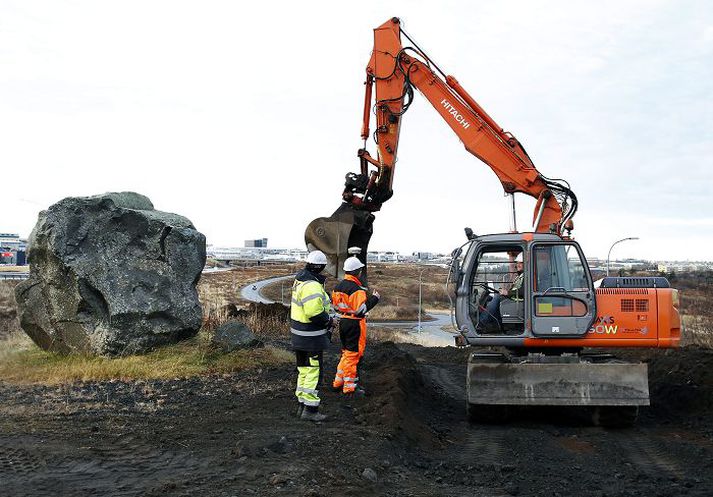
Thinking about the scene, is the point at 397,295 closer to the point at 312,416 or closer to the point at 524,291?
the point at 524,291

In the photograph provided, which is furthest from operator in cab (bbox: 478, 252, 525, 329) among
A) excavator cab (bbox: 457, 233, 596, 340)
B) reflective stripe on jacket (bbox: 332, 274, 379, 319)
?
reflective stripe on jacket (bbox: 332, 274, 379, 319)

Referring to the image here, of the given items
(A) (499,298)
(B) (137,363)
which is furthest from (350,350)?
(B) (137,363)

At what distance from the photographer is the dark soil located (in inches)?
214

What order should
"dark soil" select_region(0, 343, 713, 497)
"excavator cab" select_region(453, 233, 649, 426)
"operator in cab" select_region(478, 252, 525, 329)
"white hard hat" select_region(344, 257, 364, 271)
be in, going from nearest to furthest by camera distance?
1. "dark soil" select_region(0, 343, 713, 497)
2. "excavator cab" select_region(453, 233, 649, 426)
3. "operator in cab" select_region(478, 252, 525, 329)
4. "white hard hat" select_region(344, 257, 364, 271)

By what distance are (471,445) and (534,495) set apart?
1.96 meters

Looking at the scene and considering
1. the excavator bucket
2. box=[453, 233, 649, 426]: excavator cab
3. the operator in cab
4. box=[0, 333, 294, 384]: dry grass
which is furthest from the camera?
the excavator bucket

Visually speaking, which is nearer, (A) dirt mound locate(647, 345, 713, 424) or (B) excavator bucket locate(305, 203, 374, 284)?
(A) dirt mound locate(647, 345, 713, 424)

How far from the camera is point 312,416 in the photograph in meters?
7.66

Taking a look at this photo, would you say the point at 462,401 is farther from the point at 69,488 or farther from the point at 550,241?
the point at 69,488

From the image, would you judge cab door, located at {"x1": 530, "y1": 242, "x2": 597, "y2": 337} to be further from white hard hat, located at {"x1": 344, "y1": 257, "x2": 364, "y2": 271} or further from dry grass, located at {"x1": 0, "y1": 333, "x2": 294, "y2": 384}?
dry grass, located at {"x1": 0, "y1": 333, "x2": 294, "y2": 384}

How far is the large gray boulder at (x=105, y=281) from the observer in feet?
37.1

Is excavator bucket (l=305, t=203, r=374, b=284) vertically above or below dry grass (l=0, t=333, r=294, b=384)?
above

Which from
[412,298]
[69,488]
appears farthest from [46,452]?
[412,298]

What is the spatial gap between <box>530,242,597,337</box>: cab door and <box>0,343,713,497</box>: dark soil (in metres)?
1.29
